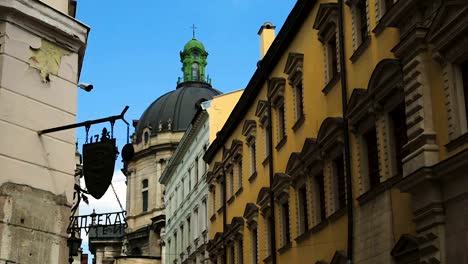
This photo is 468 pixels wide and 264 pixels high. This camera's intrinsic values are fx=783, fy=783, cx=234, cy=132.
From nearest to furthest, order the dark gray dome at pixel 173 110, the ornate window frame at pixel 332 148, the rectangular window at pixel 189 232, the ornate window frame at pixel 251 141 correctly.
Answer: the ornate window frame at pixel 332 148, the ornate window frame at pixel 251 141, the rectangular window at pixel 189 232, the dark gray dome at pixel 173 110

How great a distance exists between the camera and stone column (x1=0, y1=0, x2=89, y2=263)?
10766mm

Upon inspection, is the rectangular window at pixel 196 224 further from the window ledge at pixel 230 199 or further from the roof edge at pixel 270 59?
the window ledge at pixel 230 199

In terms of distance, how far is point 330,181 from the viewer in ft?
67.3

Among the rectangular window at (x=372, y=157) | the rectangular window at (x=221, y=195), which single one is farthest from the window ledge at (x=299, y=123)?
the rectangular window at (x=221, y=195)

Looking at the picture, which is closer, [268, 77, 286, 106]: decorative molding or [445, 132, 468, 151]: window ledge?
[445, 132, 468, 151]: window ledge

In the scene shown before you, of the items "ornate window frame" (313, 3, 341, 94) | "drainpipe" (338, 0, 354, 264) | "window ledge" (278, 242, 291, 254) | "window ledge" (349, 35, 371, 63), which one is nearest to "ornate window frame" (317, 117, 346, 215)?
"drainpipe" (338, 0, 354, 264)

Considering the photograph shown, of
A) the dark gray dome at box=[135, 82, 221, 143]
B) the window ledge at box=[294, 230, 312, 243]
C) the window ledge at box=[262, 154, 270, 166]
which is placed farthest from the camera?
the dark gray dome at box=[135, 82, 221, 143]

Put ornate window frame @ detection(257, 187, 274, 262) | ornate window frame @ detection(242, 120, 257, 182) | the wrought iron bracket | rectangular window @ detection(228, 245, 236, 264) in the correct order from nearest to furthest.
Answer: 1. the wrought iron bracket
2. ornate window frame @ detection(257, 187, 274, 262)
3. ornate window frame @ detection(242, 120, 257, 182)
4. rectangular window @ detection(228, 245, 236, 264)

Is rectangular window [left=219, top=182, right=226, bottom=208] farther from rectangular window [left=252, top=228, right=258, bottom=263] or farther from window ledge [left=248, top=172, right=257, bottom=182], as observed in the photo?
rectangular window [left=252, top=228, right=258, bottom=263]

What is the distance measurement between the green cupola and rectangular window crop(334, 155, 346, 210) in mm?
64573

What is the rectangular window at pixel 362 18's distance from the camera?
1870 cm

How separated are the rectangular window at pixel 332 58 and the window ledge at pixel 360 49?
1725mm

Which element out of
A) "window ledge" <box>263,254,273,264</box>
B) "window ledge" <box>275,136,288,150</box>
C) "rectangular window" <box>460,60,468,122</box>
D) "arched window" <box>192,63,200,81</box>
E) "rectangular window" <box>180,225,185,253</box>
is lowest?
"window ledge" <box>263,254,273,264</box>

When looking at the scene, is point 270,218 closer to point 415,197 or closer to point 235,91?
point 415,197
